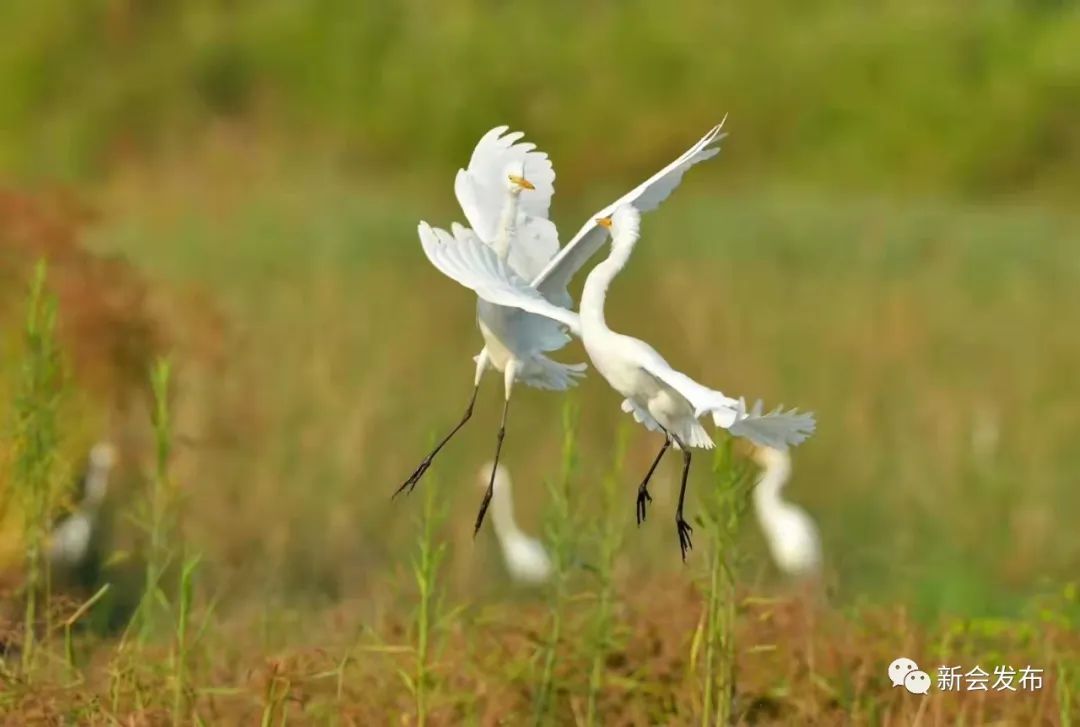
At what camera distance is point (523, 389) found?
18.2 feet

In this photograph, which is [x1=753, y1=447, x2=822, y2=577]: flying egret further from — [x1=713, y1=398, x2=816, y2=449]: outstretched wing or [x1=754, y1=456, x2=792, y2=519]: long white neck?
[x1=713, y1=398, x2=816, y2=449]: outstretched wing

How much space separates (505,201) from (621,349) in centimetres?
33

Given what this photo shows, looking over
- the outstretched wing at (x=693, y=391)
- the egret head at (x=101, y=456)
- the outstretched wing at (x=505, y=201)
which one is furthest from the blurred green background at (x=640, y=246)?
the outstretched wing at (x=693, y=391)

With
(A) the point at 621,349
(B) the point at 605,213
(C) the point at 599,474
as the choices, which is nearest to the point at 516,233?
(B) the point at 605,213

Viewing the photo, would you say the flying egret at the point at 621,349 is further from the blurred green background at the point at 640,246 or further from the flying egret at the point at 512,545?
the flying egret at the point at 512,545

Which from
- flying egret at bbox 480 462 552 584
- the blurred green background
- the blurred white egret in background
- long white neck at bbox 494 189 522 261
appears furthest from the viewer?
the blurred green background

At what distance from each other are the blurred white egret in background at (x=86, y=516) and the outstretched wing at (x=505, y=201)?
87.2 inches

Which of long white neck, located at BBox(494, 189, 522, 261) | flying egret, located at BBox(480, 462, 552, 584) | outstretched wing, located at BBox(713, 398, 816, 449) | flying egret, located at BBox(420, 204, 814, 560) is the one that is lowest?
outstretched wing, located at BBox(713, 398, 816, 449)

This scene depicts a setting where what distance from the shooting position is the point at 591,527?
8.00 feet

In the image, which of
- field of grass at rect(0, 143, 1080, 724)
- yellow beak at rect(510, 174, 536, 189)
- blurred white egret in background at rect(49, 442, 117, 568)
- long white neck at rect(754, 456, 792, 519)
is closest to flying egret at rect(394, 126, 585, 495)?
yellow beak at rect(510, 174, 536, 189)

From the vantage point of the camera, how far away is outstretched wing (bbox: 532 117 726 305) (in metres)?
1.59

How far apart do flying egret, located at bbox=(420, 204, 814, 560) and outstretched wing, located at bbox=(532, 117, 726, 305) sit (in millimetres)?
52

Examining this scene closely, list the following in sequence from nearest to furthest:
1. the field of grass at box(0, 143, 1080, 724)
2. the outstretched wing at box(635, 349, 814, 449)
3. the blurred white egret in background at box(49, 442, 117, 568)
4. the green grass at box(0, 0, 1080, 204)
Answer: the outstretched wing at box(635, 349, 814, 449), the field of grass at box(0, 143, 1080, 724), the blurred white egret in background at box(49, 442, 117, 568), the green grass at box(0, 0, 1080, 204)

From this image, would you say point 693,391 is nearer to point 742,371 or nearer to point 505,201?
point 505,201
